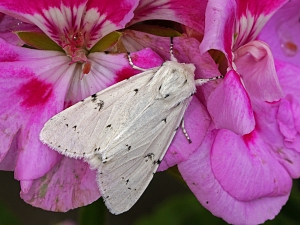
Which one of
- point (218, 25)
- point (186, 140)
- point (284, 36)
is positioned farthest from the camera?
point (284, 36)

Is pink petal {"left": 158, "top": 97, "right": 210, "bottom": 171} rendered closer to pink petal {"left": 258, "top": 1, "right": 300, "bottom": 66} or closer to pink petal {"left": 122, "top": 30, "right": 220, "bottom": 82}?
pink petal {"left": 122, "top": 30, "right": 220, "bottom": 82}

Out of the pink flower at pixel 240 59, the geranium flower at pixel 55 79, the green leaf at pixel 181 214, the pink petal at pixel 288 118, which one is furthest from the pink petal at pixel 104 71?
the green leaf at pixel 181 214

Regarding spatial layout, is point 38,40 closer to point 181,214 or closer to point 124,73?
point 124,73

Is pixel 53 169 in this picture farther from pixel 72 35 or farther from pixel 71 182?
pixel 72 35

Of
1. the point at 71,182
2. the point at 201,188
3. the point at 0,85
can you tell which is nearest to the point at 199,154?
the point at 201,188

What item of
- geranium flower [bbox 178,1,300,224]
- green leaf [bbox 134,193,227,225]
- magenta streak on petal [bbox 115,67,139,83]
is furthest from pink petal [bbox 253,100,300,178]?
green leaf [bbox 134,193,227,225]

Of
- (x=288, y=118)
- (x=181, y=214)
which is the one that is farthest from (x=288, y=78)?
(x=181, y=214)

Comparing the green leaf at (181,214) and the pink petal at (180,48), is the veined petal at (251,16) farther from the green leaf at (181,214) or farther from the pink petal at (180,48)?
the green leaf at (181,214)
